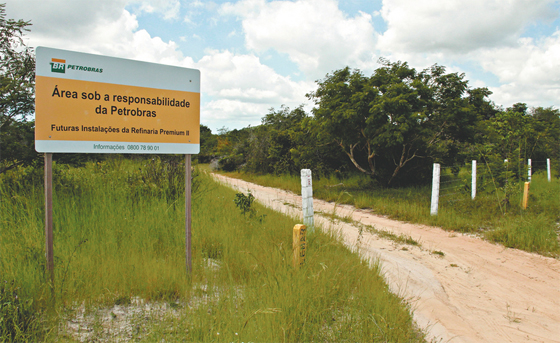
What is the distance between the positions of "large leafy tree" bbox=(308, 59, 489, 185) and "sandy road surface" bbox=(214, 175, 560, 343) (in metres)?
4.94

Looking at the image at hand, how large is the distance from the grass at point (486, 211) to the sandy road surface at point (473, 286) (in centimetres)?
55

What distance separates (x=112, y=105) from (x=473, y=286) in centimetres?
500

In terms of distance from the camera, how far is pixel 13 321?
2.49 meters

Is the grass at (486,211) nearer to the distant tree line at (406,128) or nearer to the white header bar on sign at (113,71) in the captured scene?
the distant tree line at (406,128)

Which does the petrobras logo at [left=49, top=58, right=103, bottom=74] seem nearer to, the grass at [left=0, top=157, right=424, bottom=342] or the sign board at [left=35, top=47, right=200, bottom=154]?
the sign board at [left=35, top=47, right=200, bottom=154]

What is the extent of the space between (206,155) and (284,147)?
11153 mm

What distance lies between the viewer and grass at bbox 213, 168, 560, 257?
6.48 metres

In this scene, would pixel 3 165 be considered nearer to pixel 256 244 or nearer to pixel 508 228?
pixel 256 244

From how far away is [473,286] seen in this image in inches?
179

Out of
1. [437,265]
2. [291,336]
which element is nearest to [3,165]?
[291,336]

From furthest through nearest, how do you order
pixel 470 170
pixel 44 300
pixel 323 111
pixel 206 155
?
pixel 206 155, pixel 323 111, pixel 470 170, pixel 44 300

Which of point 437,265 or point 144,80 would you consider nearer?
point 144,80

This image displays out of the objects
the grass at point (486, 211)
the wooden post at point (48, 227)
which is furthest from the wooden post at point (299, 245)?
the wooden post at point (48, 227)

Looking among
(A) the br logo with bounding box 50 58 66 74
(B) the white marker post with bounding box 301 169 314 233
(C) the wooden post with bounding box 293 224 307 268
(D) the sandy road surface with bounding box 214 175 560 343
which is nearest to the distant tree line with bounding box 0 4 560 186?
(D) the sandy road surface with bounding box 214 175 560 343
